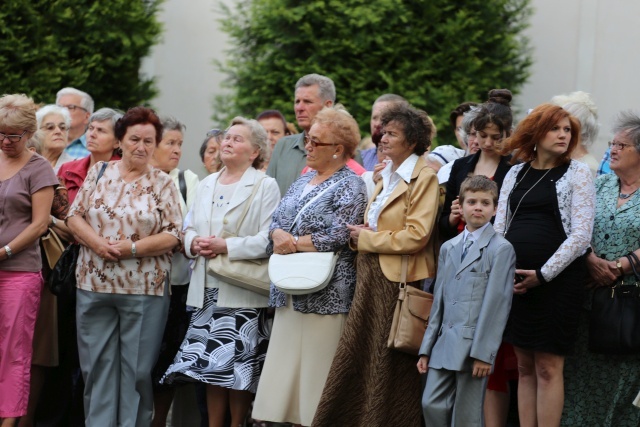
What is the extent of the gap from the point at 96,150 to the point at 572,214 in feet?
12.8

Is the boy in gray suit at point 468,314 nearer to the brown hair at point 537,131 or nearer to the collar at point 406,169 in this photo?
the brown hair at point 537,131

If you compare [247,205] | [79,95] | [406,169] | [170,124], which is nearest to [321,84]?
[170,124]

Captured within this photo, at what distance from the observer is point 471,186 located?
7.24 metres

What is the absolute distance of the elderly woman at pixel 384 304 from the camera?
25.0 ft

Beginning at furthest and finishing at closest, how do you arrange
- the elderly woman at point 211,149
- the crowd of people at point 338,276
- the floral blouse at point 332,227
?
→ 1. the elderly woman at point 211,149
2. the floral blouse at point 332,227
3. the crowd of people at point 338,276

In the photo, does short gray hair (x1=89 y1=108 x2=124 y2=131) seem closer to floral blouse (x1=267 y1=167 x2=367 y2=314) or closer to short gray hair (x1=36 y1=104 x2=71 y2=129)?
short gray hair (x1=36 y1=104 x2=71 y2=129)

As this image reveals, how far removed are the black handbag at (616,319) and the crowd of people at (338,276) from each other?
0.03 m

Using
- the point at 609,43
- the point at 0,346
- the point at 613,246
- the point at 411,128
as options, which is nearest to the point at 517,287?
the point at 613,246

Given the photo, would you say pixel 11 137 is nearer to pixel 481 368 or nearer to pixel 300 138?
pixel 300 138

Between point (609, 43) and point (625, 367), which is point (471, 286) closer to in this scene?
point (625, 367)

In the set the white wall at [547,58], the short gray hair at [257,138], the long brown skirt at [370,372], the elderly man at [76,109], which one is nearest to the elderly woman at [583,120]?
the long brown skirt at [370,372]

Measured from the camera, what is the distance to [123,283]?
324 inches

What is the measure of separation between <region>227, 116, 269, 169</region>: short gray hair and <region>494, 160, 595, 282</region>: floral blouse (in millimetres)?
2015

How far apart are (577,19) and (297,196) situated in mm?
7685
